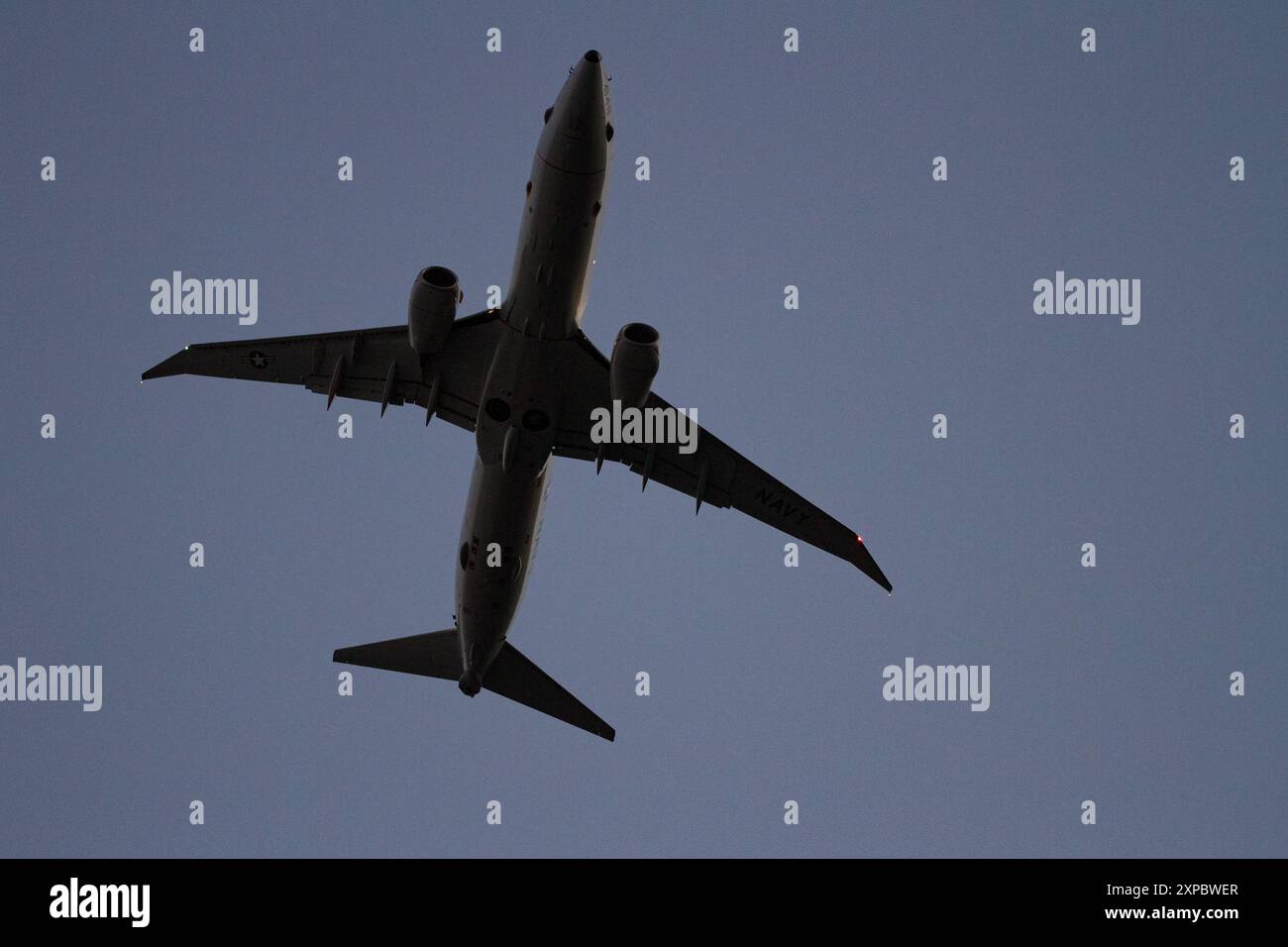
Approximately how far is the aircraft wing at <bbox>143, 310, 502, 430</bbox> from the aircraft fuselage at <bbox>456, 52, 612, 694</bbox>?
2159mm

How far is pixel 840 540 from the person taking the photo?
41.8 m

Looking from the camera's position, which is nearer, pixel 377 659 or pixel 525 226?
pixel 525 226

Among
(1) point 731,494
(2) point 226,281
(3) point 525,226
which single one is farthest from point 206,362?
(1) point 731,494

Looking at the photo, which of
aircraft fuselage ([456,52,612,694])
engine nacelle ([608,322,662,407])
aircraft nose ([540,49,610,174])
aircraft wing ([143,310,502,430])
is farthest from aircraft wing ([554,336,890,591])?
aircraft nose ([540,49,610,174])

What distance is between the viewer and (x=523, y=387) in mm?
37094

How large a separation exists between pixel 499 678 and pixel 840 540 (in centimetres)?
1232

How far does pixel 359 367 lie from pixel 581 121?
11.4 m

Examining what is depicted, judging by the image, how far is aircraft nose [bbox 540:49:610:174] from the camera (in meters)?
32.9

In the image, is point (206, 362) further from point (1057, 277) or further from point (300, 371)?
point (1057, 277)

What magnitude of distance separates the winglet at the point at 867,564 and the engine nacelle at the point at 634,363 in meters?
9.60

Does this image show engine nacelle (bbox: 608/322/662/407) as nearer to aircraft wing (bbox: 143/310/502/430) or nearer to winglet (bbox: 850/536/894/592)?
aircraft wing (bbox: 143/310/502/430)

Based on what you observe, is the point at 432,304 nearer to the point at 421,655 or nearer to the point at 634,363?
the point at 634,363

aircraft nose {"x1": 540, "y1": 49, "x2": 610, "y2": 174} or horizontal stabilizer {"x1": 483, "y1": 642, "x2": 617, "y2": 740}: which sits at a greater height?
aircraft nose {"x1": 540, "y1": 49, "x2": 610, "y2": 174}

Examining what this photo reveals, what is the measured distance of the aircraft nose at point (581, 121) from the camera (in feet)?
108
